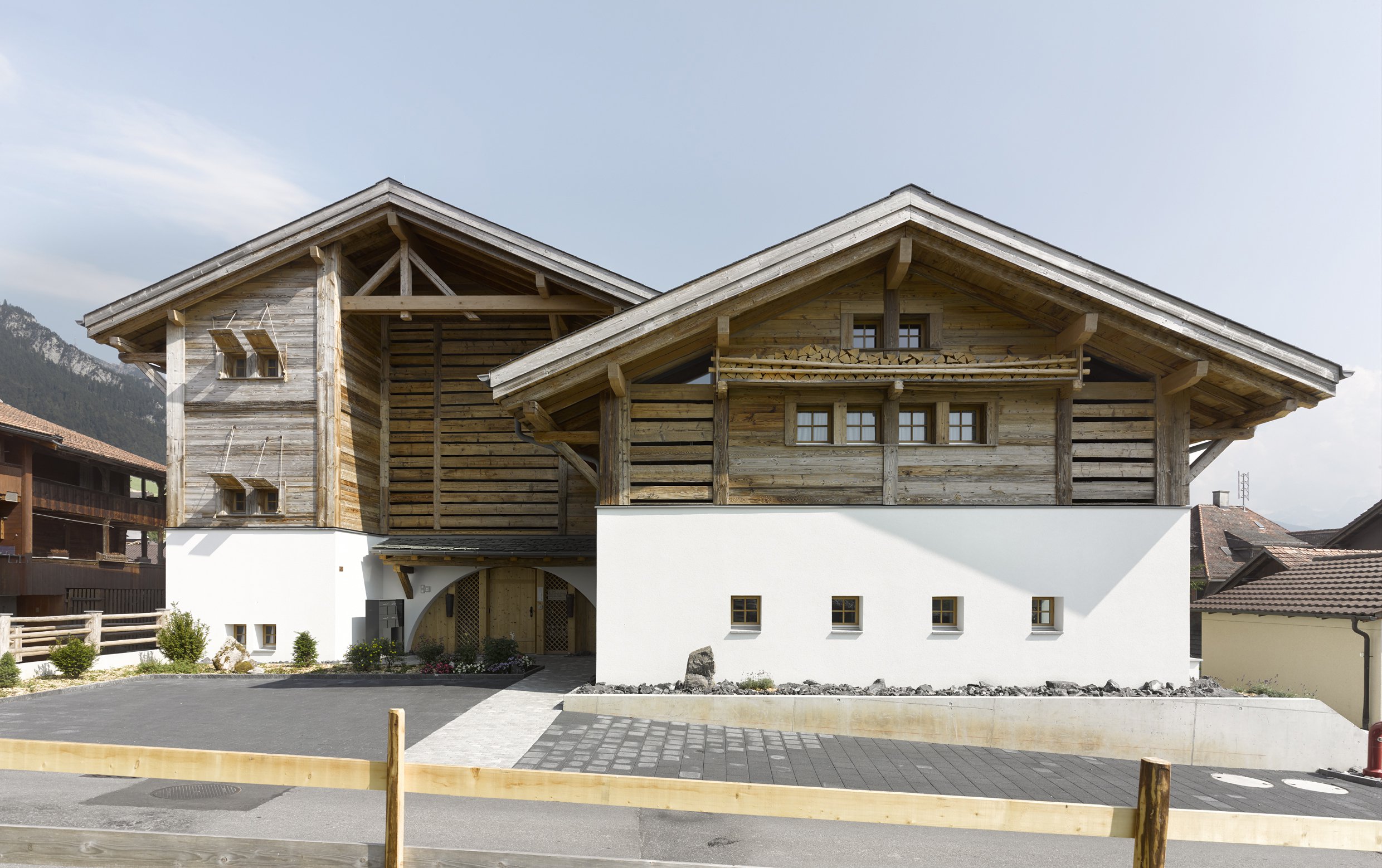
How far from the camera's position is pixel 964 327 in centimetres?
1267

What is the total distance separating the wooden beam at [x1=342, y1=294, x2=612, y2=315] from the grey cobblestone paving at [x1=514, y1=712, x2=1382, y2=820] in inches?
374

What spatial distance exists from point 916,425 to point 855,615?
3191 millimetres

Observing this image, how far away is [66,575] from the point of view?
A: 24.8 meters

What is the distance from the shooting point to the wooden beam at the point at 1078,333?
11.7m

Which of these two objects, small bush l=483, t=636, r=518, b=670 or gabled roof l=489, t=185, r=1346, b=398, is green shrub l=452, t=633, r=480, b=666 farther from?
gabled roof l=489, t=185, r=1346, b=398

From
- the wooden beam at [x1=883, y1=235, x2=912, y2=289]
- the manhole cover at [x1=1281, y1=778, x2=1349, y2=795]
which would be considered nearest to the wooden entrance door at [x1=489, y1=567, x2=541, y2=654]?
the wooden beam at [x1=883, y1=235, x2=912, y2=289]

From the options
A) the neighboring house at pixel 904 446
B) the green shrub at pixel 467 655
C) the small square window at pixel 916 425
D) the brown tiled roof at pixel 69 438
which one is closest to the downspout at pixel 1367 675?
the neighboring house at pixel 904 446

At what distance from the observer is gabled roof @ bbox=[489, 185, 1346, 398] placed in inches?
454

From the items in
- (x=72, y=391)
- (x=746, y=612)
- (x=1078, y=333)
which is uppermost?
(x=72, y=391)

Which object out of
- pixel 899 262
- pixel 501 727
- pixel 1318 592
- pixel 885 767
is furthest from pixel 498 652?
pixel 1318 592

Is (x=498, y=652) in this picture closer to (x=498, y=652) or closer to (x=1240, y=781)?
(x=498, y=652)

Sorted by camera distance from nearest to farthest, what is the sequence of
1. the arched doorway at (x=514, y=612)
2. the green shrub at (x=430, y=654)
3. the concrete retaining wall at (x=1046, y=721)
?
1. the concrete retaining wall at (x=1046, y=721)
2. the green shrub at (x=430, y=654)
3. the arched doorway at (x=514, y=612)

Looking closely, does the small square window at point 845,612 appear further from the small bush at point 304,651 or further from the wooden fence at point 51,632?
the wooden fence at point 51,632

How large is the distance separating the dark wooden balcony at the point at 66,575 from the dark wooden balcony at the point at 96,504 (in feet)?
6.23
